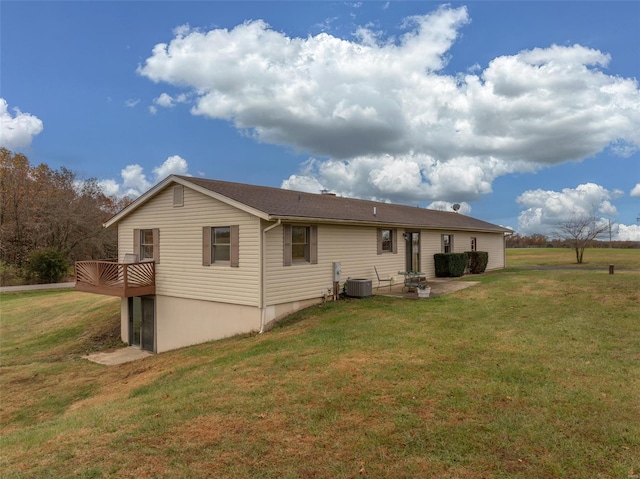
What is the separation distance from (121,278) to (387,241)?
10010mm

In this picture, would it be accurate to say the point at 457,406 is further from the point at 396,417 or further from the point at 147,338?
the point at 147,338

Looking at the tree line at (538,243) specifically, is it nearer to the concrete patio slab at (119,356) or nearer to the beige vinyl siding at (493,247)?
the beige vinyl siding at (493,247)

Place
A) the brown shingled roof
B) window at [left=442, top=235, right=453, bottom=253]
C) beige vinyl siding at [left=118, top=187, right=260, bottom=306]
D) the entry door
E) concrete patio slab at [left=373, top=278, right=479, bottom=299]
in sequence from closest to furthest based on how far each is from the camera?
beige vinyl siding at [left=118, top=187, right=260, bottom=306] < the brown shingled roof < concrete patio slab at [left=373, top=278, right=479, bottom=299] < the entry door < window at [left=442, top=235, right=453, bottom=253]

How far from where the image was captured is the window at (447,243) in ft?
62.7

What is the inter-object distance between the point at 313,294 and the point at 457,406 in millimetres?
7543

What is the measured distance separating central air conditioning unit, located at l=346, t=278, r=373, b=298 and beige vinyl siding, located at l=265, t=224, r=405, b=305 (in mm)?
387

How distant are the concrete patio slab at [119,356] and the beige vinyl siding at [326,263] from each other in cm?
588

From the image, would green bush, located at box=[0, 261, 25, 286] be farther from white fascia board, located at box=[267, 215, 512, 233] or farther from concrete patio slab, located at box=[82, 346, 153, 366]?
white fascia board, located at box=[267, 215, 512, 233]

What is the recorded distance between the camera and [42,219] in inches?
1219

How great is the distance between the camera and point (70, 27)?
13.3 meters

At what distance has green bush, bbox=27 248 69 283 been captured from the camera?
26.6m

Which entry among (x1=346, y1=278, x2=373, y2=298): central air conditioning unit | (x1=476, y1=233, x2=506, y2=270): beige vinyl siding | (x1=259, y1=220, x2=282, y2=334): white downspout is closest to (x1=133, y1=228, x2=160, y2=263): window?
(x1=259, y1=220, x2=282, y2=334): white downspout

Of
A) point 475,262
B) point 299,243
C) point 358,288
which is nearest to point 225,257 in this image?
point 299,243

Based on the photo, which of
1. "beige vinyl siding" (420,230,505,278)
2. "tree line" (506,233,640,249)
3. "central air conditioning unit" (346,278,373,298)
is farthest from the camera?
"tree line" (506,233,640,249)
